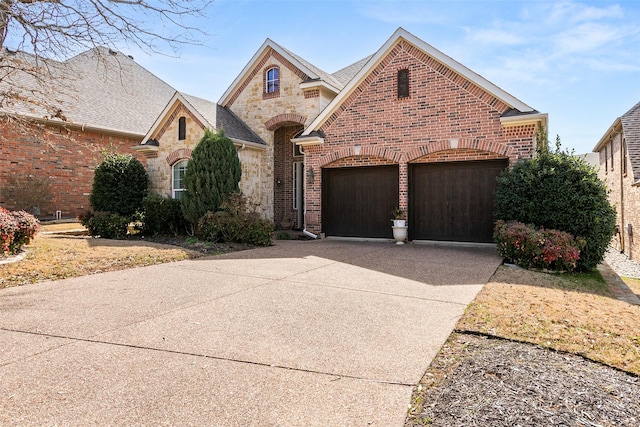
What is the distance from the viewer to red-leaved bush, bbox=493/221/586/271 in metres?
8.19

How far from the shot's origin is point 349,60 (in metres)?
19.7

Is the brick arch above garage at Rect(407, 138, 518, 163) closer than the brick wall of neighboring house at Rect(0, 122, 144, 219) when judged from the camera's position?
Yes

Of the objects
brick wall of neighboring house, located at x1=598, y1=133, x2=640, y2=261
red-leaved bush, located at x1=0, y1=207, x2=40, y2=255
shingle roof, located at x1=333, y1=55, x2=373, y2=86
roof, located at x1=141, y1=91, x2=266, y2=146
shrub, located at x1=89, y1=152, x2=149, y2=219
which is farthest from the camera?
shingle roof, located at x1=333, y1=55, x2=373, y2=86

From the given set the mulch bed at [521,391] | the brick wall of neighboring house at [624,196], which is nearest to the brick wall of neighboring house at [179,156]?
the mulch bed at [521,391]

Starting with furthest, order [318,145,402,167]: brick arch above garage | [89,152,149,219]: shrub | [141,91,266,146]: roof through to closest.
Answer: [141,91,266,146]: roof < [89,152,149,219]: shrub < [318,145,402,167]: brick arch above garage

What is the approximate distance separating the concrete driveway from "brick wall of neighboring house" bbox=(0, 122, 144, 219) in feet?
39.2

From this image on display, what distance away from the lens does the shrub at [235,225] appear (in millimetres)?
11523

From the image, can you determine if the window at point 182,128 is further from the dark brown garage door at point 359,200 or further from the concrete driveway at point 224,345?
the concrete driveway at point 224,345

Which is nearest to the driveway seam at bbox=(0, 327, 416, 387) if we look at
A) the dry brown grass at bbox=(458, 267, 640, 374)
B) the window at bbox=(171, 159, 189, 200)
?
the dry brown grass at bbox=(458, 267, 640, 374)

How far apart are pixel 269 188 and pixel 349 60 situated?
7.91m

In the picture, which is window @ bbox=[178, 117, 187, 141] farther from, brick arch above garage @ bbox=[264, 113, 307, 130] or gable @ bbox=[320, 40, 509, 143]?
gable @ bbox=[320, 40, 509, 143]

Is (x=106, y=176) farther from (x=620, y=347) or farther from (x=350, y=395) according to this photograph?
(x=620, y=347)

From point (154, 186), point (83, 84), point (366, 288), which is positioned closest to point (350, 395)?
point (366, 288)

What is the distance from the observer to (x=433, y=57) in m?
11.7
